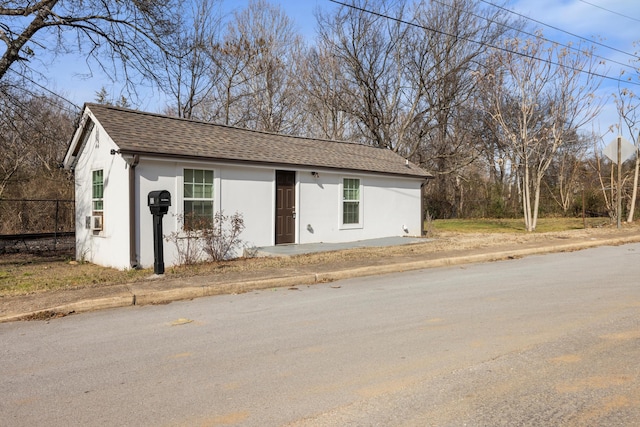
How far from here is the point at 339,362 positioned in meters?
4.74

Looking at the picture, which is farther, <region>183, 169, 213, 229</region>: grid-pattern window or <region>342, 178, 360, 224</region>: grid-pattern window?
<region>342, 178, 360, 224</region>: grid-pattern window

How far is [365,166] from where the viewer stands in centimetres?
1720

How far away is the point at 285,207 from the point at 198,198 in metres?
3.03

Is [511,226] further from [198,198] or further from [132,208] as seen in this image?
[132,208]

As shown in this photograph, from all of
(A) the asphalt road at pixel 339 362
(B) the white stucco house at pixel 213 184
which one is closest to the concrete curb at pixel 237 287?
(A) the asphalt road at pixel 339 362

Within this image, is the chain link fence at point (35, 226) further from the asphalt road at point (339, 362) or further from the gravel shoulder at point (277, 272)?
the asphalt road at point (339, 362)

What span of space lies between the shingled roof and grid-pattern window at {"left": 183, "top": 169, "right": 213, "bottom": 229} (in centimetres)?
56

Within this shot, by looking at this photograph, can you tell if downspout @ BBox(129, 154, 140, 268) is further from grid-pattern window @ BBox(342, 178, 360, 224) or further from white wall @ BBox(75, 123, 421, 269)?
grid-pattern window @ BBox(342, 178, 360, 224)

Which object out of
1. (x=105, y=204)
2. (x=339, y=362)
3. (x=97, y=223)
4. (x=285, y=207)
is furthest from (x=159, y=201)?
(x=339, y=362)

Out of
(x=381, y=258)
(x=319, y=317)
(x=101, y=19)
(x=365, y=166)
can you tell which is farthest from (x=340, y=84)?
(x=319, y=317)

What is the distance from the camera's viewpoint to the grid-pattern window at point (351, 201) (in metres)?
16.4

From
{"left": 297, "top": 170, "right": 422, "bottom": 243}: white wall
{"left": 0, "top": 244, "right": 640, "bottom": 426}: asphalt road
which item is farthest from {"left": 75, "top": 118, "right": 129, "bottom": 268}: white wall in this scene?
{"left": 297, "top": 170, "right": 422, "bottom": 243}: white wall

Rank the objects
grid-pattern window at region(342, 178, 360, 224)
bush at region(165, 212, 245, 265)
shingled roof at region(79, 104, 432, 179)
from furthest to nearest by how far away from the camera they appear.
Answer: grid-pattern window at region(342, 178, 360, 224)
bush at region(165, 212, 245, 265)
shingled roof at region(79, 104, 432, 179)

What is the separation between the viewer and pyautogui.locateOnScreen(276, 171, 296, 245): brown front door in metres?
14.6
